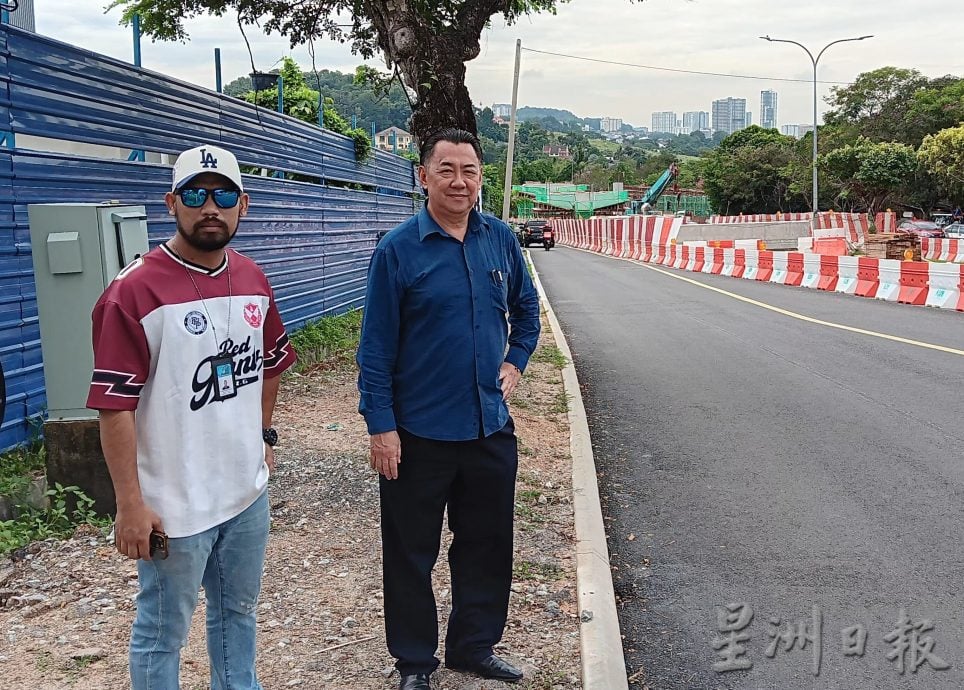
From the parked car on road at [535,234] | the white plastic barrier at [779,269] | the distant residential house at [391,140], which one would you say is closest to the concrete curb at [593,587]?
the distant residential house at [391,140]

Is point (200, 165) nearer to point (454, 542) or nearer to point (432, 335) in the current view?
point (432, 335)

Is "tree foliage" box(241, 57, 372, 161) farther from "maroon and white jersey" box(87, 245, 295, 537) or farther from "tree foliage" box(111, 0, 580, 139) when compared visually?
"maroon and white jersey" box(87, 245, 295, 537)

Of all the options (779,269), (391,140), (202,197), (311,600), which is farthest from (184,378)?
(391,140)

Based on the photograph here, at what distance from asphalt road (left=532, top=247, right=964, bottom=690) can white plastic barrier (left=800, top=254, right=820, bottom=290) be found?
8869 mm

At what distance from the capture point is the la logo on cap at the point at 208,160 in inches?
107

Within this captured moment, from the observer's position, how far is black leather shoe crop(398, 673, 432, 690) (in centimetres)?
336

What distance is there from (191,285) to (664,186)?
8681cm

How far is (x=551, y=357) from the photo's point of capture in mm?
11133

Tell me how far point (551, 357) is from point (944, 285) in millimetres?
8441

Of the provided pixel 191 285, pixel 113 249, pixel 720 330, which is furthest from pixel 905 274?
pixel 191 285

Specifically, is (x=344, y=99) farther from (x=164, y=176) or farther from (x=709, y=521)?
(x=709, y=521)

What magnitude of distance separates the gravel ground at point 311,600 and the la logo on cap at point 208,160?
6.40ft

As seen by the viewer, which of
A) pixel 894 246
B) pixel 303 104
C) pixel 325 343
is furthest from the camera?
pixel 894 246

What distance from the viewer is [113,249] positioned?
483 cm
